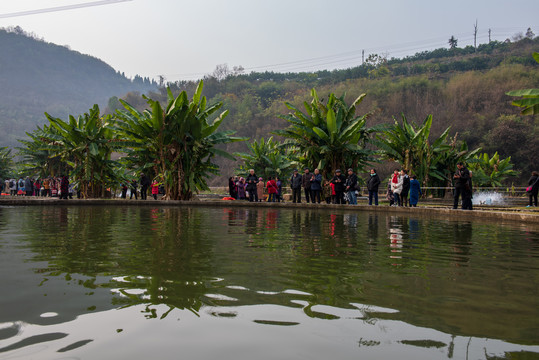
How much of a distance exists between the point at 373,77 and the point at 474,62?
21944 mm

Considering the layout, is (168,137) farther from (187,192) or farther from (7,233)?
(7,233)

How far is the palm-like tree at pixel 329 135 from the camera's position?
65.0ft

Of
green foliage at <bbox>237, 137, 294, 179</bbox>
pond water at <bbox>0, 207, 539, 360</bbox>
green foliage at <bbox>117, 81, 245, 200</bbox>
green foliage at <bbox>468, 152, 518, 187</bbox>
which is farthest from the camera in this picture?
green foliage at <bbox>237, 137, 294, 179</bbox>

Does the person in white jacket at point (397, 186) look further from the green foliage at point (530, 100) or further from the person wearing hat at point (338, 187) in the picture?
the green foliage at point (530, 100)

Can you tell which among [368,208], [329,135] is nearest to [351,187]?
[368,208]

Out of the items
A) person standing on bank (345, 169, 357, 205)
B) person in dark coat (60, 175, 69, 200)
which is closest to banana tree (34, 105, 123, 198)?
person in dark coat (60, 175, 69, 200)

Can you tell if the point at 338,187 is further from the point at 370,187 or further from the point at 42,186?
the point at 42,186

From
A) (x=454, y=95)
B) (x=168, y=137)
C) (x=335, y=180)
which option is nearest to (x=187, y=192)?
(x=168, y=137)

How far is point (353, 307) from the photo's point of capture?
10.6 feet

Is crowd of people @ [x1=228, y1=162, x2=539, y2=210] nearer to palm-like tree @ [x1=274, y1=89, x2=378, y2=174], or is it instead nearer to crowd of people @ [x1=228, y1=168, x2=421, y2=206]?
crowd of people @ [x1=228, y1=168, x2=421, y2=206]

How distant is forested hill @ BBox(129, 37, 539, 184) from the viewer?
5888 centimetres

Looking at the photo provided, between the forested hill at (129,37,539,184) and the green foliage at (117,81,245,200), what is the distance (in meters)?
16.3

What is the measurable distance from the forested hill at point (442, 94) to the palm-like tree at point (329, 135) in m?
12.3

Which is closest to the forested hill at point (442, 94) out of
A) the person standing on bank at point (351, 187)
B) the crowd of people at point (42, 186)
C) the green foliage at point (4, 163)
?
the person standing on bank at point (351, 187)
